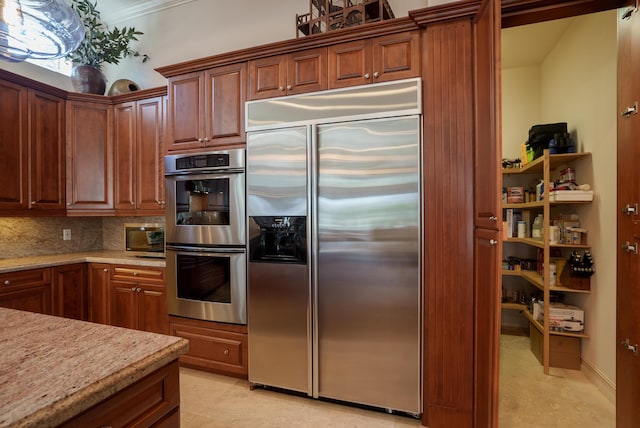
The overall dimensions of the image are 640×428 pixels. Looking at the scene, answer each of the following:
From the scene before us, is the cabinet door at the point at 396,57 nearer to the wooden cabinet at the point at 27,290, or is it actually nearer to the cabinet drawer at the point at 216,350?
the cabinet drawer at the point at 216,350

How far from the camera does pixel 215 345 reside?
2408mm

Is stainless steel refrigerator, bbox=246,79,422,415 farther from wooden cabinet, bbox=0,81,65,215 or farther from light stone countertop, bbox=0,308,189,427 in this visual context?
wooden cabinet, bbox=0,81,65,215

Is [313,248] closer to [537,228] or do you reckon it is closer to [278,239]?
[278,239]

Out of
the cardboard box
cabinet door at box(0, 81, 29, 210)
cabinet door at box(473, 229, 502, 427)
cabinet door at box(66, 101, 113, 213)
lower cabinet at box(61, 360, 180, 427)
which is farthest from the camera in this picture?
cabinet door at box(66, 101, 113, 213)

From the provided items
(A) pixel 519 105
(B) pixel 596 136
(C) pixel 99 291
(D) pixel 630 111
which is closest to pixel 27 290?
(C) pixel 99 291

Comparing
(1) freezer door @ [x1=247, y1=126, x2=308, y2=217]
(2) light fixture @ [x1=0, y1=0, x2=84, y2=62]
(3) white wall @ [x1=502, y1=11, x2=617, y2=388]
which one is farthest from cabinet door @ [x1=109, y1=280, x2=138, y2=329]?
(3) white wall @ [x1=502, y1=11, x2=617, y2=388]

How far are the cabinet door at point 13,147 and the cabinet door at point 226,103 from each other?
5.73 feet

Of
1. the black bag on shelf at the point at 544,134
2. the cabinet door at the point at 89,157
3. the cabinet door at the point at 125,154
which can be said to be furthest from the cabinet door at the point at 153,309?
the black bag on shelf at the point at 544,134

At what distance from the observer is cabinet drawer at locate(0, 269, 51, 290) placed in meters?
2.43

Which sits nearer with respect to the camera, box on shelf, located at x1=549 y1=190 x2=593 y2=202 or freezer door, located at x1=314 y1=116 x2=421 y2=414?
freezer door, located at x1=314 y1=116 x2=421 y2=414

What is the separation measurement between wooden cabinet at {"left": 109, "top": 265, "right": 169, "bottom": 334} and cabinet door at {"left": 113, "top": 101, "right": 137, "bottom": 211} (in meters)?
0.70

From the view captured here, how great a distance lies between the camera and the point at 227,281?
237 cm

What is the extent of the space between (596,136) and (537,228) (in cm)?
97

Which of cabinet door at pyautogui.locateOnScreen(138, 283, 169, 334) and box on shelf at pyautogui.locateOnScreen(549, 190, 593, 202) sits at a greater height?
box on shelf at pyautogui.locateOnScreen(549, 190, 593, 202)
